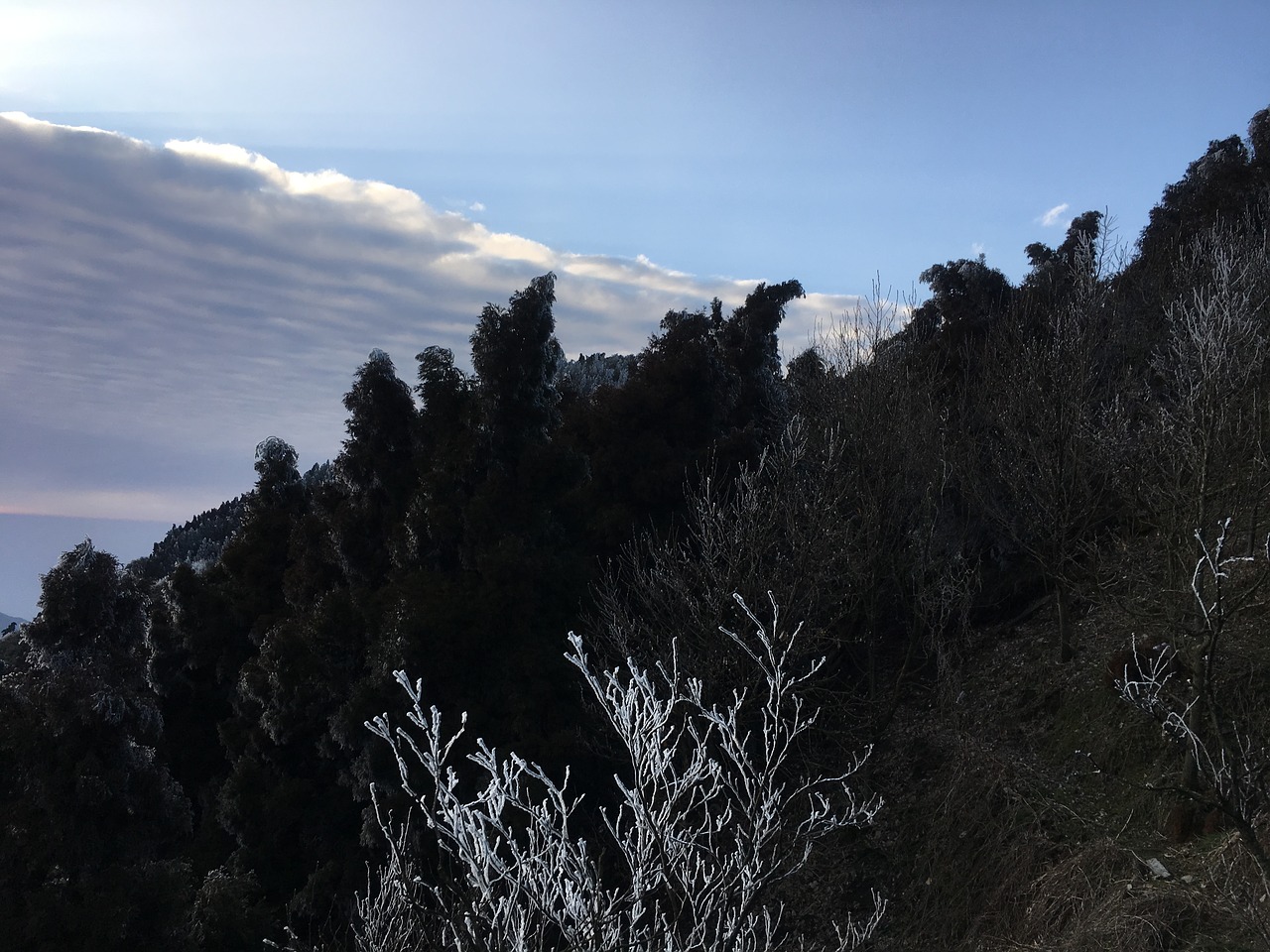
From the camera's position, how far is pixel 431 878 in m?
13.0

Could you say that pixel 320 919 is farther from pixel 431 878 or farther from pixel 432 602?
pixel 432 602

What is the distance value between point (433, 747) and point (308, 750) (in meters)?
12.6

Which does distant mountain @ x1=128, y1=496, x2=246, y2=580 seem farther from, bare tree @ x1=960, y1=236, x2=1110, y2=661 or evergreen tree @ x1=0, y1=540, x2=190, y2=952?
bare tree @ x1=960, y1=236, x2=1110, y2=661

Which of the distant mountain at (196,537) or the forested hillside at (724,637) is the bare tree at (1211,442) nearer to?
the forested hillside at (724,637)

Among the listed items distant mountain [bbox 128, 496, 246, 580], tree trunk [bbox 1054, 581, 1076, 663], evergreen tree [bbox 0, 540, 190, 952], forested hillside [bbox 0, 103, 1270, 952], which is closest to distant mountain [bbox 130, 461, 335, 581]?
distant mountain [bbox 128, 496, 246, 580]

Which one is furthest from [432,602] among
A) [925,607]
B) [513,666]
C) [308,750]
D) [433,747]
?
[433,747]

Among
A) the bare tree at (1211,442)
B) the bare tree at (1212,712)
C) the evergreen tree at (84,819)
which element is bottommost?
the evergreen tree at (84,819)

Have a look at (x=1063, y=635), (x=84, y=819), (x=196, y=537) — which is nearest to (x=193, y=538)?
(x=196, y=537)

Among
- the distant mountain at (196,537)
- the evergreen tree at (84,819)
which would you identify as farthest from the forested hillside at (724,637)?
the distant mountain at (196,537)

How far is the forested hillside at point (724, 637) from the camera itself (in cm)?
1048

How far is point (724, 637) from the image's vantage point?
41.1 feet

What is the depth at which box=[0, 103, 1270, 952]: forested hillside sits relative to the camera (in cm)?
1048

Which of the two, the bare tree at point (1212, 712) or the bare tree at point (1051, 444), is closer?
the bare tree at point (1212, 712)

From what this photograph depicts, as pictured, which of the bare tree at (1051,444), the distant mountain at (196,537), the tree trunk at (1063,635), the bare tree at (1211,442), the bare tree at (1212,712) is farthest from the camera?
the distant mountain at (196,537)
